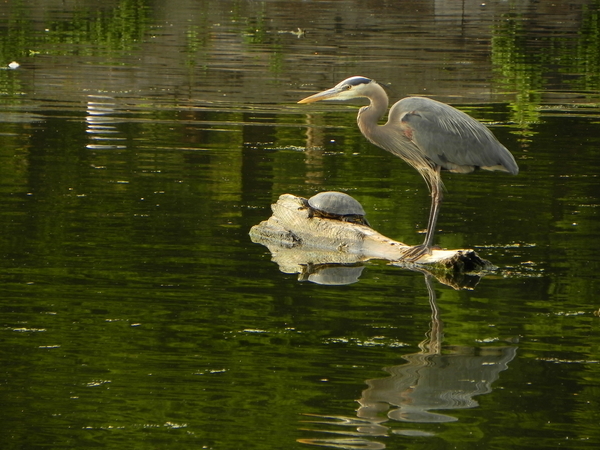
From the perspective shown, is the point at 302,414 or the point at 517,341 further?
the point at 517,341

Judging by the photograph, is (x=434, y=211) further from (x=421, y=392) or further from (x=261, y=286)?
(x=421, y=392)

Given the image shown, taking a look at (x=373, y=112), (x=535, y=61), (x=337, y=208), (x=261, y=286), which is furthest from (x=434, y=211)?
(x=535, y=61)

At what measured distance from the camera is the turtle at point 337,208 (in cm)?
1052

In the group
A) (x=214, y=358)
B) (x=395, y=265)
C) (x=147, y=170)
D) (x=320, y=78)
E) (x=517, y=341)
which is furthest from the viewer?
(x=320, y=78)

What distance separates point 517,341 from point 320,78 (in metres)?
16.3

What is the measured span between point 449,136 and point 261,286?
222 centimetres

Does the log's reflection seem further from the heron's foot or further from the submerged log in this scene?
the heron's foot

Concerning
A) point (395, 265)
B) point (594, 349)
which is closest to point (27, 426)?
point (594, 349)

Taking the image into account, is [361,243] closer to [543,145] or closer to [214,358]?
[214,358]

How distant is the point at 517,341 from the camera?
783 cm

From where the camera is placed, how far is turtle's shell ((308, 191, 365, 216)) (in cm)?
1052

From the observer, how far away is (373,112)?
10625 mm

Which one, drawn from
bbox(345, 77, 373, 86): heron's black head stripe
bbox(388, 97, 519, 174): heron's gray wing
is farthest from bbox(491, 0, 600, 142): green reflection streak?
bbox(345, 77, 373, 86): heron's black head stripe

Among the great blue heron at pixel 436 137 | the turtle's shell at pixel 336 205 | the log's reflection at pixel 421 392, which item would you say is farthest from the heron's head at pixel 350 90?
the log's reflection at pixel 421 392
